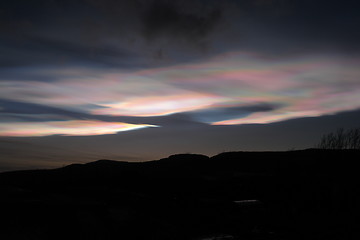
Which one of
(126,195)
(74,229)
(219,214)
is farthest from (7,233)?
(219,214)

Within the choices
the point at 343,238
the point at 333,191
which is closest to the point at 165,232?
the point at 343,238

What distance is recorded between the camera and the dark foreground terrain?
9586mm

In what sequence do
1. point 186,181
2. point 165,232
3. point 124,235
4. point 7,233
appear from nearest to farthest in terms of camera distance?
point 7,233 → point 124,235 → point 165,232 → point 186,181

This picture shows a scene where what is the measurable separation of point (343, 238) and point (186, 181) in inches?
529

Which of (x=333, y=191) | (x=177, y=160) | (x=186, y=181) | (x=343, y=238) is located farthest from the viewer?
(x=177, y=160)

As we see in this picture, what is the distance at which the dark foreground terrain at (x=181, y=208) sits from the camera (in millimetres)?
9586

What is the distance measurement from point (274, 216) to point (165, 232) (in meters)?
8.04

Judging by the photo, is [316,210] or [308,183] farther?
[308,183]

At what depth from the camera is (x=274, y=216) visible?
53.5 feet

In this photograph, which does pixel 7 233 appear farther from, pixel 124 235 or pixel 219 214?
pixel 219 214

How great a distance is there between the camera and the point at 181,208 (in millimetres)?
14289

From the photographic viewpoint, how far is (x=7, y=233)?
833 cm

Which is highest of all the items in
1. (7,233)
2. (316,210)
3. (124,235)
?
(7,233)

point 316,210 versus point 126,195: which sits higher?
point 126,195
